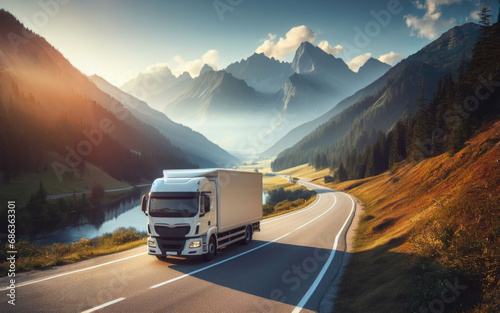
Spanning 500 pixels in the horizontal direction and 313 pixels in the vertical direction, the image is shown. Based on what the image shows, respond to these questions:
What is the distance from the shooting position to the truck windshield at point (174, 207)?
13.4m

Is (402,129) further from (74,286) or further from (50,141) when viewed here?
(50,141)

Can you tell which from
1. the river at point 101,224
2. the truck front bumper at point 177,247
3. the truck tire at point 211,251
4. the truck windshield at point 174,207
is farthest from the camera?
the river at point 101,224

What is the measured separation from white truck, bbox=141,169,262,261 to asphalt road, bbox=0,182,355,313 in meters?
0.86

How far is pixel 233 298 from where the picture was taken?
9055 mm

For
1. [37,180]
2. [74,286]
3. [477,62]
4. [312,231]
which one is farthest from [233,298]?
[37,180]

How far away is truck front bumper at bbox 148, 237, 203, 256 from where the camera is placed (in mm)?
13039

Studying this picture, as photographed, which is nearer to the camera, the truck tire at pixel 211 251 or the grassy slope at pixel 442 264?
the grassy slope at pixel 442 264

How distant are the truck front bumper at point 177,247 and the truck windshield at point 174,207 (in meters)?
1.18

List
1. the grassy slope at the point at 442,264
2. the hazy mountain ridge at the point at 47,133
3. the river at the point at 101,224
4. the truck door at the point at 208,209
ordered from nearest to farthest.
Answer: the grassy slope at the point at 442,264 → the truck door at the point at 208,209 → the river at the point at 101,224 → the hazy mountain ridge at the point at 47,133

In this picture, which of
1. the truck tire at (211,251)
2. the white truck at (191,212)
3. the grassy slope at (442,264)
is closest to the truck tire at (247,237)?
the white truck at (191,212)

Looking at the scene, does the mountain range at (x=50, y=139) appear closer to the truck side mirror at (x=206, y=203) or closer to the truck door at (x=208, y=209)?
the truck door at (x=208, y=209)

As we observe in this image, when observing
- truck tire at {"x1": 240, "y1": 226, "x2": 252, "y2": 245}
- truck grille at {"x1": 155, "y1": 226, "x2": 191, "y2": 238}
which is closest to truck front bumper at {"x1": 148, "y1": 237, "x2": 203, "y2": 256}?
truck grille at {"x1": 155, "y1": 226, "x2": 191, "y2": 238}
